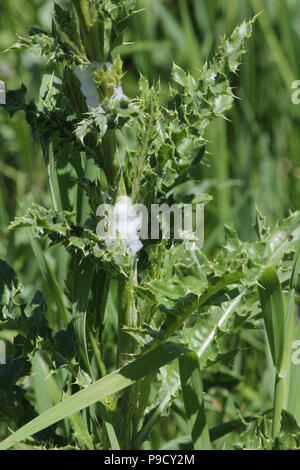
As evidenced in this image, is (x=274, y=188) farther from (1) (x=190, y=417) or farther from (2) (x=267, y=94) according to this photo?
(1) (x=190, y=417)

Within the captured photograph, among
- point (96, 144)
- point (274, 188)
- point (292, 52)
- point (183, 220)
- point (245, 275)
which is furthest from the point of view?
point (292, 52)

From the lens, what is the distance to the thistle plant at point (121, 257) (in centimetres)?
101

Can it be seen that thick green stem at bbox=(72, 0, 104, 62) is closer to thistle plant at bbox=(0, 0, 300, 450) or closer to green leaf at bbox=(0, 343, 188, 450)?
thistle plant at bbox=(0, 0, 300, 450)

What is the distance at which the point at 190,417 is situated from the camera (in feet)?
3.52

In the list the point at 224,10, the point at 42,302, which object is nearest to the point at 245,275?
the point at 42,302

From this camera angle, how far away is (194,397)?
1.06 m

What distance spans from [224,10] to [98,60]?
1939mm

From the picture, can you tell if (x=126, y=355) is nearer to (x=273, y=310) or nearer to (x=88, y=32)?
(x=273, y=310)

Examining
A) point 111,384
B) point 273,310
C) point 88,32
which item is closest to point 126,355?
point 111,384

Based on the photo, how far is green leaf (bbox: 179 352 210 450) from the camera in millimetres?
1043

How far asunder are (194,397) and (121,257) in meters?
0.27

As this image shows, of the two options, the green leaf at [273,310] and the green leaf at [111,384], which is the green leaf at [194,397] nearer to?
the green leaf at [111,384]

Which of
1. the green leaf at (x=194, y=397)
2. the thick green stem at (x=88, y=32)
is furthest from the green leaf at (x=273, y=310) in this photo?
the thick green stem at (x=88, y=32)

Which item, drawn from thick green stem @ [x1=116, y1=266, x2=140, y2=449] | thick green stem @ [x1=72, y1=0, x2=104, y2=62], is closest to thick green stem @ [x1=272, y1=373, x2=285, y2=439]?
thick green stem @ [x1=116, y1=266, x2=140, y2=449]
